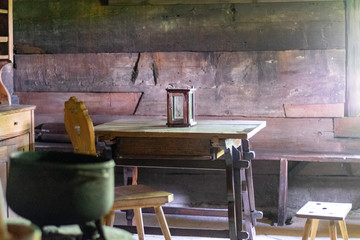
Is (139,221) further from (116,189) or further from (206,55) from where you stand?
(206,55)

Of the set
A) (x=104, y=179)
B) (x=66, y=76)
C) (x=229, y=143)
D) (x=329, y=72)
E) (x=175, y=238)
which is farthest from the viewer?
(x=66, y=76)

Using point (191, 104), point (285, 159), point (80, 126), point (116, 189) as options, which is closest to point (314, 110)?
point (285, 159)

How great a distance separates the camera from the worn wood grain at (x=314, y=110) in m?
5.38

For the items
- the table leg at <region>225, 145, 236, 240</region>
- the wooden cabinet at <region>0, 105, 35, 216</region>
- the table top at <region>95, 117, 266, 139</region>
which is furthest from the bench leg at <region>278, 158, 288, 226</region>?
the wooden cabinet at <region>0, 105, 35, 216</region>

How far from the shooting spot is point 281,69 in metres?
5.43

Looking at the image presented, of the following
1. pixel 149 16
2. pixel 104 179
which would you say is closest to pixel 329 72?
pixel 149 16

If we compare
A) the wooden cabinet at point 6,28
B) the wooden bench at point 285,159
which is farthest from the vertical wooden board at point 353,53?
the wooden cabinet at point 6,28

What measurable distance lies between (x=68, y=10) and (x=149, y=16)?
75cm

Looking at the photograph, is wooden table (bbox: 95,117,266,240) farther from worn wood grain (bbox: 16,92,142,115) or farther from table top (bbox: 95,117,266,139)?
worn wood grain (bbox: 16,92,142,115)

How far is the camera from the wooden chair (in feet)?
12.3

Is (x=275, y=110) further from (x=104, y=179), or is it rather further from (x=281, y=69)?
(x=104, y=179)

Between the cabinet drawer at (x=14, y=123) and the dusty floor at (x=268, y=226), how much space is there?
1.21 meters

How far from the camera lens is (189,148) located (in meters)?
4.08

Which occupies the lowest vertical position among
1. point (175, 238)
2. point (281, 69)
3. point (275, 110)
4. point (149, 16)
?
point (175, 238)
